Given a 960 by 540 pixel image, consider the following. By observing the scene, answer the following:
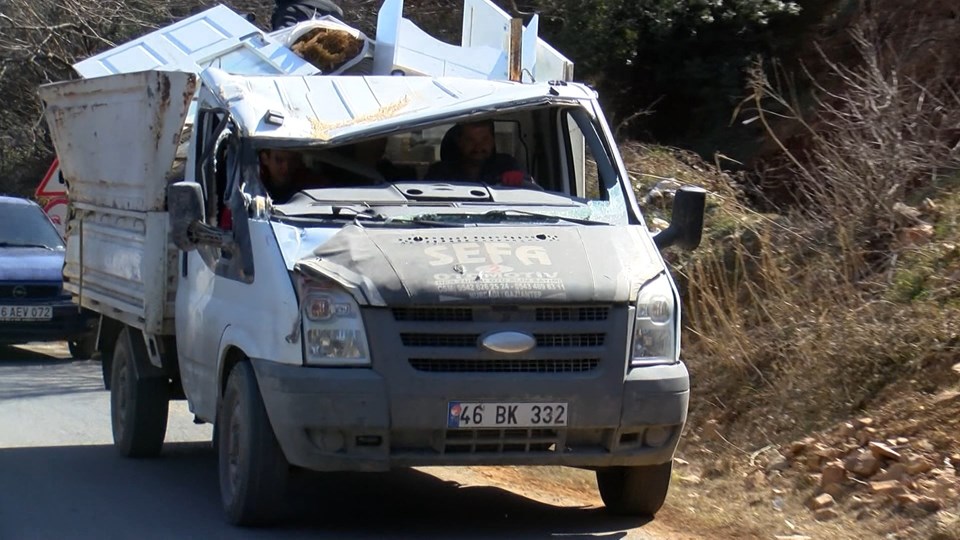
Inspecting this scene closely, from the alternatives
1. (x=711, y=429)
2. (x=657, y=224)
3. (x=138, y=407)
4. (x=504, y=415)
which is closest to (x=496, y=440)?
(x=504, y=415)

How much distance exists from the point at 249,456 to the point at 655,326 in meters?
1.90

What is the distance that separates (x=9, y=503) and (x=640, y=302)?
3705 mm

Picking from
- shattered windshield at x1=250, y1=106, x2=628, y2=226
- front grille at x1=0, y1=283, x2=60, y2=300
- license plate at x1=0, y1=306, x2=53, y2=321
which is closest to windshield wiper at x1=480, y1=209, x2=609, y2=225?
shattered windshield at x1=250, y1=106, x2=628, y2=226

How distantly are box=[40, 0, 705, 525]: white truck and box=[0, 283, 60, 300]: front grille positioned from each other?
6500mm

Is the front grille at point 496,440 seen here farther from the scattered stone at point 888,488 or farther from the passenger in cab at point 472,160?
the scattered stone at point 888,488

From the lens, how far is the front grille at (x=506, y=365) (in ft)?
19.2

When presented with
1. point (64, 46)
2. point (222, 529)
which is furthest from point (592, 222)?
point (64, 46)

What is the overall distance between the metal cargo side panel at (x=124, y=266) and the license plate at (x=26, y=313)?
4.86 m

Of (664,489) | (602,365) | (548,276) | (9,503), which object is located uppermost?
(548,276)

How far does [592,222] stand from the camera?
21.7ft

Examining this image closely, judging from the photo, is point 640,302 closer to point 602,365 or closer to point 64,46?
point 602,365

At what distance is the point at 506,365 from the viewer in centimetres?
591

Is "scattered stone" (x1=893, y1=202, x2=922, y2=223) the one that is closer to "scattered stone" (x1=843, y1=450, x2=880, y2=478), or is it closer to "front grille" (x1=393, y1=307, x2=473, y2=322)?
"scattered stone" (x1=843, y1=450, x2=880, y2=478)

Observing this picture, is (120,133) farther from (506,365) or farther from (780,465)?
(780,465)
